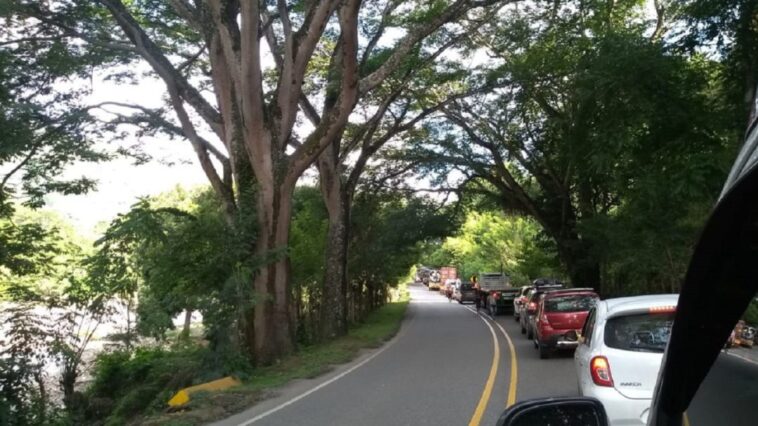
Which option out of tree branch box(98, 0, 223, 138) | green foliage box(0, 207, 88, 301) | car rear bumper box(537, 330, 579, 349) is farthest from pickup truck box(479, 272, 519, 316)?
green foliage box(0, 207, 88, 301)

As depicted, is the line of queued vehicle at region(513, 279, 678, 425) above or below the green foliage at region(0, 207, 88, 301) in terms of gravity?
below

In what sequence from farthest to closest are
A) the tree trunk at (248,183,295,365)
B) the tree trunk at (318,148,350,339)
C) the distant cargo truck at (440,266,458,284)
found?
the distant cargo truck at (440,266,458,284)
the tree trunk at (318,148,350,339)
the tree trunk at (248,183,295,365)

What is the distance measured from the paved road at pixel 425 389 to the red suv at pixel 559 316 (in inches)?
16.3

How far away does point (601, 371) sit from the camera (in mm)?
6789

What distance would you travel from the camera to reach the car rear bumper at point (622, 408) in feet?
20.7

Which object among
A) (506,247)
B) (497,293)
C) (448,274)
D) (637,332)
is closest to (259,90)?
(637,332)

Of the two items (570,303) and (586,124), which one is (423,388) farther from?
(586,124)

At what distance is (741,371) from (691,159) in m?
14.7

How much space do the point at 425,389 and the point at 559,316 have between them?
18.6 feet

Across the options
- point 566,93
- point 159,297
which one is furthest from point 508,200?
point 159,297

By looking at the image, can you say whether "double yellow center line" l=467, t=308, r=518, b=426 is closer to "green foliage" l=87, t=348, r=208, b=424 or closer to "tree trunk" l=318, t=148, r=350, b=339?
"green foliage" l=87, t=348, r=208, b=424

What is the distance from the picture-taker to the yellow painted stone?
1290 centimetres

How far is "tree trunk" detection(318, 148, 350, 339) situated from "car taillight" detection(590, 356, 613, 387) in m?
19.1

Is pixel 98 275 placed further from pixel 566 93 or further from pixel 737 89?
pixel 566 93
